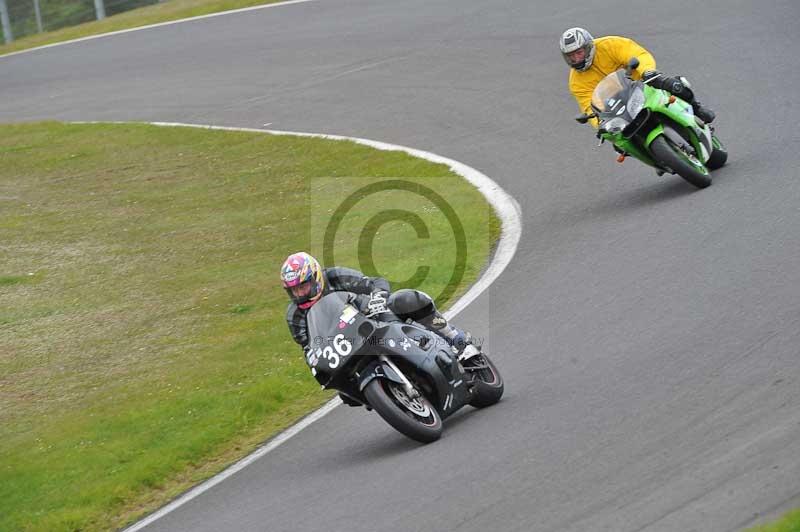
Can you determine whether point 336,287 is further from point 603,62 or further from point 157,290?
point 157,290

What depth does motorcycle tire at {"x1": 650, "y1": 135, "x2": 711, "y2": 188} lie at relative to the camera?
1181 centimetres

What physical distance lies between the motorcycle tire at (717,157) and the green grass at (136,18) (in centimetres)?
1673

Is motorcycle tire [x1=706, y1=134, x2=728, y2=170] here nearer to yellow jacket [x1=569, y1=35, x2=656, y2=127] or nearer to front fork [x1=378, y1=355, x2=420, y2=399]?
yellow jacket [x1=569, y1=35, x2=656, y2=127]

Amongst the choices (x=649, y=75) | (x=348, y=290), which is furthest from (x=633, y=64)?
(x=348, y=290)

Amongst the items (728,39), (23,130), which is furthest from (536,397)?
(23,130)

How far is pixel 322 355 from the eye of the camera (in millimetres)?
8062

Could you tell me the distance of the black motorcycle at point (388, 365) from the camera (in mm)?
8000

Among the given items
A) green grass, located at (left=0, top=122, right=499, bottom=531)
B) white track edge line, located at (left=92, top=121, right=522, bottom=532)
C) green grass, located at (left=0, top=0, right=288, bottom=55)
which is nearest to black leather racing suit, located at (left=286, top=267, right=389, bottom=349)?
white track edge line, located at (left=92, top=121, right=522, bottom=532)

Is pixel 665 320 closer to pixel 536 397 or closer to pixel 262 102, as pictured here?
pixel 536 397

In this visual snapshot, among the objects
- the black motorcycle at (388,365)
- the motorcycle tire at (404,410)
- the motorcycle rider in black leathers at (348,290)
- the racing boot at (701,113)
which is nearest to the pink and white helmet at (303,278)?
the motorcycle rider in black leathers at (348,290)

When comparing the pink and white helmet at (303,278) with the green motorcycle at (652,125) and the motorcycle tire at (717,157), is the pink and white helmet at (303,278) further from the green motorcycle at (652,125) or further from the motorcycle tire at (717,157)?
the motorcycle tire at (717,157)

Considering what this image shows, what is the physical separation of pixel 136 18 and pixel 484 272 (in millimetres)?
20481

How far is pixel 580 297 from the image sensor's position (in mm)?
10406

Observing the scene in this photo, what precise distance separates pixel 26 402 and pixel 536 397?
542 centimetres
